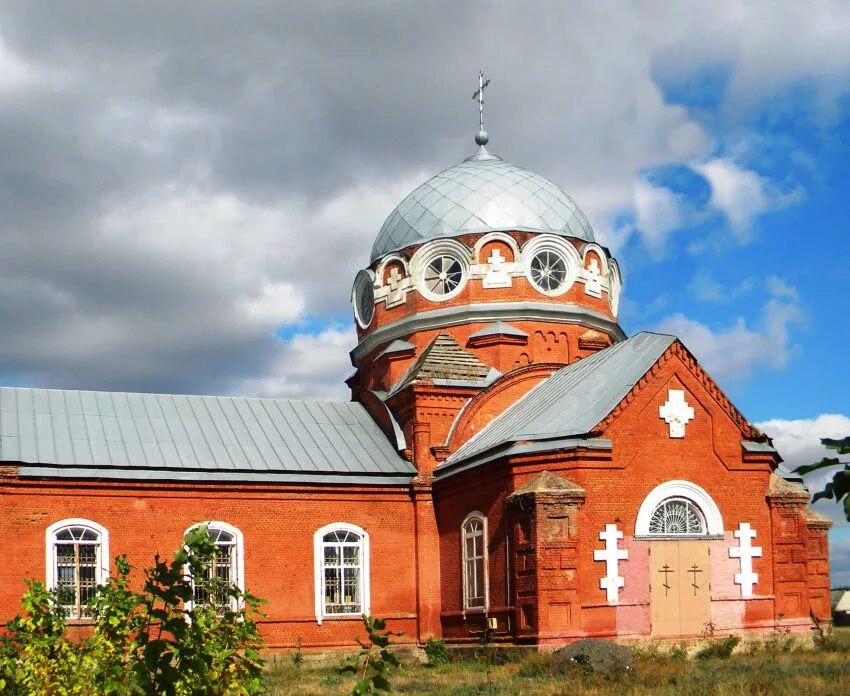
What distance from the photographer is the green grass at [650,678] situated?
11.9 meters

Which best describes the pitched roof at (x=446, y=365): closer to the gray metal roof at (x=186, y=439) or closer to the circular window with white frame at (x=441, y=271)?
the circular window with white frame at (x=441, y=271)

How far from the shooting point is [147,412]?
21.6 meters

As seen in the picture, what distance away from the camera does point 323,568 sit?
20.2 m

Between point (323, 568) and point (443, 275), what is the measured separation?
22.8 ft

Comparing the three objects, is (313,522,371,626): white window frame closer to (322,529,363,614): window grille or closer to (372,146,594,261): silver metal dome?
(322,529,363,614): window grille

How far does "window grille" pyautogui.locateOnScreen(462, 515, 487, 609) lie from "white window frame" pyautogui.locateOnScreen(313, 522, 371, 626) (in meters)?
1.95

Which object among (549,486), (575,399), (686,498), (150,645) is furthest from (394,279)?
(150,645)

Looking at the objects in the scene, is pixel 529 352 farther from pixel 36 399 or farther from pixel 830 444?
pixel 830 444

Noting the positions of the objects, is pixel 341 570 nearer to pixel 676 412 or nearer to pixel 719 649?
pixel 676 412

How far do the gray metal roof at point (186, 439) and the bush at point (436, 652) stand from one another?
10.7ft

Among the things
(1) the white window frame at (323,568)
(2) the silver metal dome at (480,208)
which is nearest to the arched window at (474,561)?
(1) the white window frame at (323,568)

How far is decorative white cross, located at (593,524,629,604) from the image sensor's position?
55.9ft

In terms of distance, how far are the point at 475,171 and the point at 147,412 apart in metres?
9.28

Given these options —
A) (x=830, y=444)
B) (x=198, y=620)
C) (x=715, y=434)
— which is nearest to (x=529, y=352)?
(x=715, y=434)
